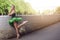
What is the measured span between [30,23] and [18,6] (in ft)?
0.69

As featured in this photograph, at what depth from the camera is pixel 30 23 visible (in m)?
1.45

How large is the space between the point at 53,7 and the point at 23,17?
335mm

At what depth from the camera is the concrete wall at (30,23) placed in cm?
141

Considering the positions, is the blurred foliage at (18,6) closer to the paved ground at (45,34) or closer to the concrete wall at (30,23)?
the concrete wall at (30,23)

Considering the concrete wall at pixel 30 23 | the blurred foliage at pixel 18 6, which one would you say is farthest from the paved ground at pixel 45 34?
the blurred foliage at pixel 18 6

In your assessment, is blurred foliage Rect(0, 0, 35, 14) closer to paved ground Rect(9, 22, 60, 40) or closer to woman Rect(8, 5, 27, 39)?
woman Rect(8, 5, 27, 39)

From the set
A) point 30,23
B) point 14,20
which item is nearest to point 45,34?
point 30,23

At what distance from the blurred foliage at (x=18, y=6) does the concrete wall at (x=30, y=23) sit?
0.19 feet

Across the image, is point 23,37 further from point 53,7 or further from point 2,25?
point 53,7

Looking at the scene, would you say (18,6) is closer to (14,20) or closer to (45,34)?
(14,20)

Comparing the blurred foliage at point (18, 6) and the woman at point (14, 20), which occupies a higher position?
the blurred foliage at point (18, 6)

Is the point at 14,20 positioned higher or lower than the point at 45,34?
higher

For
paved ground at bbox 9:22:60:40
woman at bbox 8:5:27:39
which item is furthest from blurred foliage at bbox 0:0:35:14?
paved ground at bbox 9:22:60:40

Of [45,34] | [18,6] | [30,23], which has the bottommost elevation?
[45,34]
